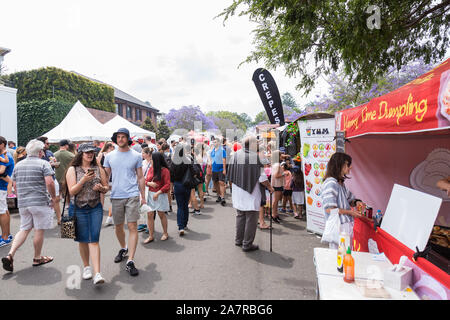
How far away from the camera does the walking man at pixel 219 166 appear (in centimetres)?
825

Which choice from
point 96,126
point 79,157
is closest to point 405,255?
point 79,157

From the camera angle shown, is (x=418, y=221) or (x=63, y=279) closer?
(x=418, y=221)

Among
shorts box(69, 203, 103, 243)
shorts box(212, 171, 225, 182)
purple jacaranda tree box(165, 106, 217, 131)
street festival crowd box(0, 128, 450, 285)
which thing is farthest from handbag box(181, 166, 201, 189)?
purple jacaranda tree box(165, 106, 217, 131)

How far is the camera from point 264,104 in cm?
867

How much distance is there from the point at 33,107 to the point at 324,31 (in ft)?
79.0

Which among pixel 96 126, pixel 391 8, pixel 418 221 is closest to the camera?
pixel 418 221

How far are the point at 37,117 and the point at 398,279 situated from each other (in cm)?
2611

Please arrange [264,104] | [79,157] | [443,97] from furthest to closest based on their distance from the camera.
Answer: [264,104] < [79,157] < [443,97]

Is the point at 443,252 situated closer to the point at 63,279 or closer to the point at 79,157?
the point at 79,157

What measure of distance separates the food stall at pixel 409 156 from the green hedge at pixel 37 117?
23.5 meters

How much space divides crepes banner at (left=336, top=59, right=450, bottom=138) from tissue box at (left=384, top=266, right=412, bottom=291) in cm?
112

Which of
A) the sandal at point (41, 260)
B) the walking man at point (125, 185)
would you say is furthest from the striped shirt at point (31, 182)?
the walking man at point (125, 185)

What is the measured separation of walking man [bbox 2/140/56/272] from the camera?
389 centimetres

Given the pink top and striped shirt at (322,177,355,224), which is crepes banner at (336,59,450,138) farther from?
the pink top
